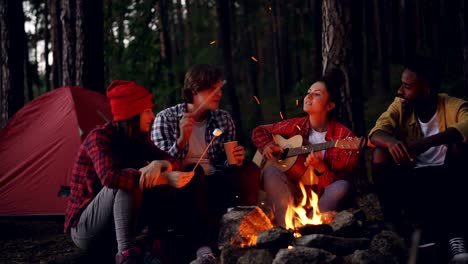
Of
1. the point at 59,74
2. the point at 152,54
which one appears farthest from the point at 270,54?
the point at 152,54

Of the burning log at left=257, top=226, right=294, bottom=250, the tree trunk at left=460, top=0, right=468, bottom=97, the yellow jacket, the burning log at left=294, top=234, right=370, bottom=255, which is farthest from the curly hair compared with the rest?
the tree trunk at left=460, top=0, right=468, bottom=97

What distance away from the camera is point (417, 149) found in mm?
4488

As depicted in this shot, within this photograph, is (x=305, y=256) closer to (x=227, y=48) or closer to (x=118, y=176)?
(x=118, y=176)

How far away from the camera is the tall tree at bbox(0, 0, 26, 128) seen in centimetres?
1092

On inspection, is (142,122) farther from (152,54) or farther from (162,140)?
(152,54)

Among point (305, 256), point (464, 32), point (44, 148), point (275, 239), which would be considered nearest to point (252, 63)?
point (44, 148)

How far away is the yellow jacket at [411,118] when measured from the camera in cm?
463

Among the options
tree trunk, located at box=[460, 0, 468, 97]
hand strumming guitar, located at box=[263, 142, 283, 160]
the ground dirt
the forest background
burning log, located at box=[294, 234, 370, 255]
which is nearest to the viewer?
burning log, located at box=[294, 234, 370, 255]

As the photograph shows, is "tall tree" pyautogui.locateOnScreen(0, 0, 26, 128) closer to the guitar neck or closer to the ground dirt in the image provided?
the ground dirt

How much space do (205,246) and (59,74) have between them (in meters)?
16.3

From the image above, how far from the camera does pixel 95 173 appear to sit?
422cm

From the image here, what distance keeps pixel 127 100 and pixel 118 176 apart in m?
0.56

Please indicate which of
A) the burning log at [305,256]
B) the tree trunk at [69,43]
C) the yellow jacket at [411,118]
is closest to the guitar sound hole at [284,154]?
the yellow jacket at [411,118]

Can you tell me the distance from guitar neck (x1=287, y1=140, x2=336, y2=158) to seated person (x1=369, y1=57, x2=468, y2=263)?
35cm
